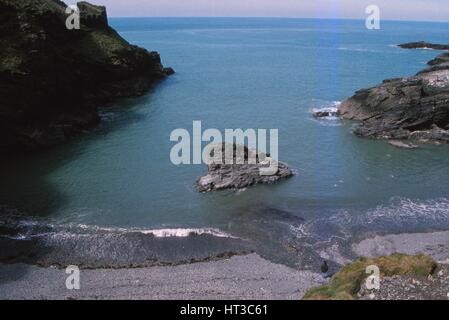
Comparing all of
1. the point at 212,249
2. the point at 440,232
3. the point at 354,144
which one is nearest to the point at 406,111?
the point at 354,144

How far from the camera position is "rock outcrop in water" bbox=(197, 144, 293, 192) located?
161 feet

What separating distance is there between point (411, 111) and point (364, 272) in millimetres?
45058

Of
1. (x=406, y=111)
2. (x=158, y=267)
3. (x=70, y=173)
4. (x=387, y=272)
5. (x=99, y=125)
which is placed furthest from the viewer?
(x=99, y=125)

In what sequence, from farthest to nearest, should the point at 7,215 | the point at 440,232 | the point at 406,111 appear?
the point at 406,111, the point at 7,215, the point at 440,232

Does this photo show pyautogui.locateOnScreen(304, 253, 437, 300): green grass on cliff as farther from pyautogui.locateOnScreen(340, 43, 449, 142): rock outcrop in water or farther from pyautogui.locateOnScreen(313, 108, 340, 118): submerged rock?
pyautogui.locateOnScreen(313, 108, 340, 118): submerged rock

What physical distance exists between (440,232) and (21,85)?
1962 inches

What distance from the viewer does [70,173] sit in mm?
53969

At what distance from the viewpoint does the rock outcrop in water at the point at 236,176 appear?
48938 mm

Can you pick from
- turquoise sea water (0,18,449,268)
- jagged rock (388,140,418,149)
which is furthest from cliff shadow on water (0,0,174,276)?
jagged rock (388,140,418,149)

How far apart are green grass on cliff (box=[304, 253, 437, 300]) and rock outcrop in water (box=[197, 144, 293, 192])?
21.9m

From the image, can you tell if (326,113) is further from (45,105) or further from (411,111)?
(45,105)

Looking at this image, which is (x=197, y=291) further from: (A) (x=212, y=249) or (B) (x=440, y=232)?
(B) (x=440, y=232)

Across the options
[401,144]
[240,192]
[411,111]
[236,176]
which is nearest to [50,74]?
[236,176]

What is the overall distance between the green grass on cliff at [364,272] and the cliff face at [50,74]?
149ft
